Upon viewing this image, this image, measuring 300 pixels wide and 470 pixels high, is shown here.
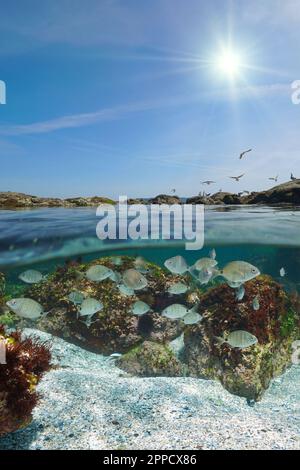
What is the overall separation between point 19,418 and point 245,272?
4.75 m

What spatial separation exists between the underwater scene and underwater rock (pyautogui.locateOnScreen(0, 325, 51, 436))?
0.01 metres

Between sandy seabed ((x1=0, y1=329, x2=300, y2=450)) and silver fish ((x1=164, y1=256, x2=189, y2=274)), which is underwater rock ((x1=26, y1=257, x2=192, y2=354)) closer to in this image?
sandy seabed ((x1=0, y1=329, x2=300, y2=450))

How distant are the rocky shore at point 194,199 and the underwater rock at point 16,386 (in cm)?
1807

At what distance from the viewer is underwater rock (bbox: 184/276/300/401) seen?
7855mm

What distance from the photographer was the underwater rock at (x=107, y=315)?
34.7 feet

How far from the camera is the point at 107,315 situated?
35.3ft

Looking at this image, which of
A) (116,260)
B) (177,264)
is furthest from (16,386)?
(116,260)

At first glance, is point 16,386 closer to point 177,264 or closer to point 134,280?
point 134,280

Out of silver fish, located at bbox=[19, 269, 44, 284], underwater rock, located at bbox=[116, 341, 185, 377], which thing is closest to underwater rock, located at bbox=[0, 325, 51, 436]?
silver fish, located at bbox=[19, 269, 44, 284]

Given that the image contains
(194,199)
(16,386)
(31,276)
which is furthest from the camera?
(194,199)

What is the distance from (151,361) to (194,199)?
18.8 meters

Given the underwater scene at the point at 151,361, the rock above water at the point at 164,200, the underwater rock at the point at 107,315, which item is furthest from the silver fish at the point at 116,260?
the rock above water at the point at 164,200
